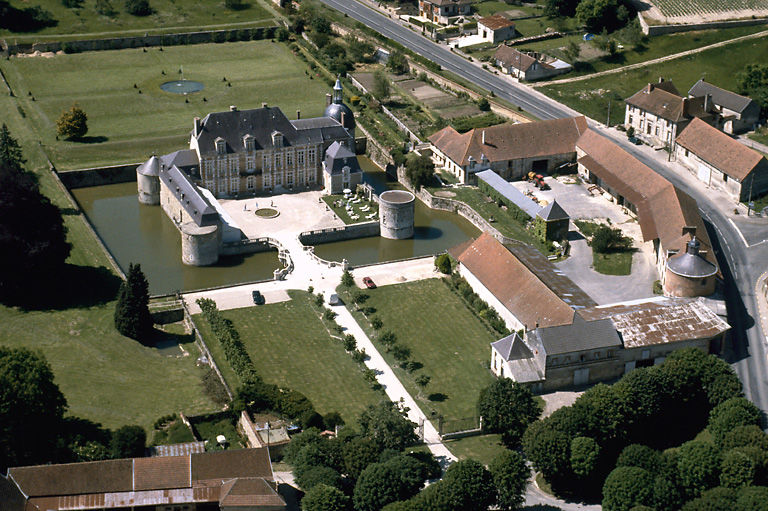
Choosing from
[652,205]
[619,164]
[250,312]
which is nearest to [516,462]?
[250,312]

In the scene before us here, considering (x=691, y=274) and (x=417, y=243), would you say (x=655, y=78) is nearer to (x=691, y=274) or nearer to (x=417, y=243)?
(x=417, y=243)

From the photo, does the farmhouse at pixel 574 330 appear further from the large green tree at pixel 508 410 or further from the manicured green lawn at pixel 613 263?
the manicured green lawn at pixel 613 263

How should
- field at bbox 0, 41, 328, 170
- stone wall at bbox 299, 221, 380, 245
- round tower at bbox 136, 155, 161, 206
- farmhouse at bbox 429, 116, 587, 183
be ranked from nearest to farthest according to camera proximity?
stone wall at bbox 299, 221, 380, 245 < round tower at bbox 136, 155, 161, 206 < farmhouse at bbox 429, 116, 587, 183 < field at bbox 0, 41, 328, 170

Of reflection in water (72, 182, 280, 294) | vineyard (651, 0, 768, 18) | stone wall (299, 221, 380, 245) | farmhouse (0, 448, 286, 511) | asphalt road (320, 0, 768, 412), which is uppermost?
vineyard (651, 0, 768, 18)

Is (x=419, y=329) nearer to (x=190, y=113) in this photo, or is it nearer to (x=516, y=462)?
(x=516, y=462)

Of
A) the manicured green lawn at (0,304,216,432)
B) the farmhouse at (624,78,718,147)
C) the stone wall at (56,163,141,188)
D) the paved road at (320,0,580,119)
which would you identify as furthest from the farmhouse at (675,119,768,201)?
the stone wall at (56,163,141,188)

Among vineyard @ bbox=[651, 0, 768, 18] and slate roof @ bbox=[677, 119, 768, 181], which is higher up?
vineyard @ bbox=[651, 0, 768, 18]

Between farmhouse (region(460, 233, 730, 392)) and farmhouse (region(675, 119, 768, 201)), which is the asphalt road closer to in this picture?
farmhouse (region(675, 119, 768, 201))

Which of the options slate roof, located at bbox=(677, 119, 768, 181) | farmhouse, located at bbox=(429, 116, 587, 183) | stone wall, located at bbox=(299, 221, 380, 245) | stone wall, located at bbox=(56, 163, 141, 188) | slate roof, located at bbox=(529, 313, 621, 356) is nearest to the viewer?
slate roof, located at bbox=(529, 313, 621, 356)
